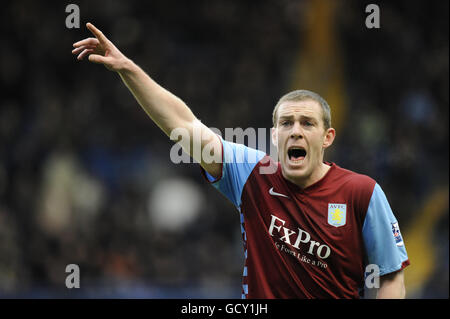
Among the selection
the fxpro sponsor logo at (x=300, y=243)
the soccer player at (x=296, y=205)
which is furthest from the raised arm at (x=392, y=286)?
the fxpro sponsor logo at (x=300, y=243)

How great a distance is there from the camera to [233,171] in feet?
12.7

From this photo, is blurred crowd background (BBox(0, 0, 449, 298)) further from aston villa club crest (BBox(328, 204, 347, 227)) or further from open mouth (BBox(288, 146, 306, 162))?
aston villa club crest (BBox(328, 204, 347, 227))

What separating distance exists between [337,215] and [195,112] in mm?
7556

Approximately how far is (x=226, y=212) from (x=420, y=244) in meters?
2.98

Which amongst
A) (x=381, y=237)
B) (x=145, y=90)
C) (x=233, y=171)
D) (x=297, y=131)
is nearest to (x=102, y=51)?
(x=145, y=90)

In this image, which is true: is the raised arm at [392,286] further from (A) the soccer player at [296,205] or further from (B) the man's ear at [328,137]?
(B) the man's ear at [328,137]

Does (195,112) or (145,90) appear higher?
(195,112)

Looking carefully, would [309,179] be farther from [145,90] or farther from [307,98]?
[145,90]

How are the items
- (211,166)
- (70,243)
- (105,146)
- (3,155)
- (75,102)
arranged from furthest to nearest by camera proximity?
(75,102) < (105,146) < (3,155) < (70,243) < (211,166)

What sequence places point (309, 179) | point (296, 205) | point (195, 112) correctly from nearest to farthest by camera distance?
point (296, 205) → point (309, 179) → point (195, 112)

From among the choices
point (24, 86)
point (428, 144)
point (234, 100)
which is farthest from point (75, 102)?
point (428, 144)

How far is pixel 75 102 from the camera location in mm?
11180

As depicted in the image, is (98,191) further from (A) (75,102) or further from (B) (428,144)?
(B) (428,144)

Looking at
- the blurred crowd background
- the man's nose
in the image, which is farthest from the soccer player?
the blurred crowd background
